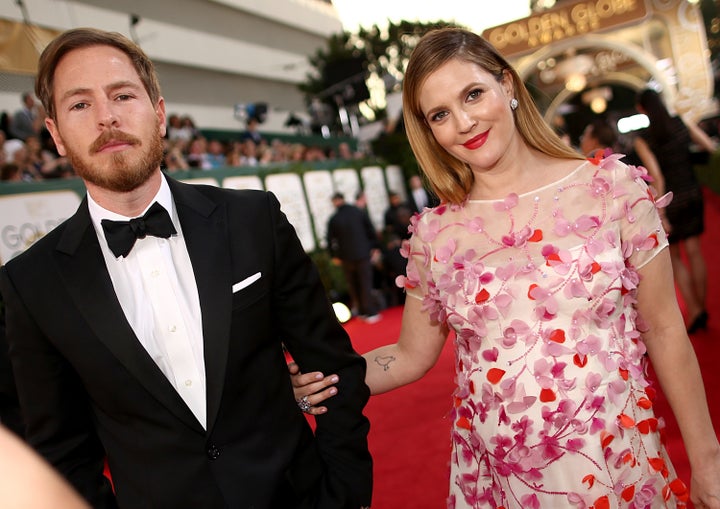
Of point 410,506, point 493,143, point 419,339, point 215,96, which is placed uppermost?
point 215,96

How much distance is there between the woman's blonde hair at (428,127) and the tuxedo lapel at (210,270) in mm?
704

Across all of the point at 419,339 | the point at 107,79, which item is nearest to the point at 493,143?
the point at 419,339

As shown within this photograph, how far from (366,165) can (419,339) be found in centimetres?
1211

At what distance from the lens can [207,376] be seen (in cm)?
145

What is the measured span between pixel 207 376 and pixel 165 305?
197 mm

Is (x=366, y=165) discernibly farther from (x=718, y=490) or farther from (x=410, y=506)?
(x=718, y=490)

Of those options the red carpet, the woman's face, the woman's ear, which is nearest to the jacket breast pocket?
the woman's face

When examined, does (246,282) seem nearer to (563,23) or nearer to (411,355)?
(411,355)

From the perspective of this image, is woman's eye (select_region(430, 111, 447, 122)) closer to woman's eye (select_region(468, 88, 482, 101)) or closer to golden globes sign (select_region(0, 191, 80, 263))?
woman's eye (select_region(468, 88, 482, 101))

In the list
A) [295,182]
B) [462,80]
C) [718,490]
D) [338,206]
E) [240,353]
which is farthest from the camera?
[295,182]

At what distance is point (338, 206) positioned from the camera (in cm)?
912

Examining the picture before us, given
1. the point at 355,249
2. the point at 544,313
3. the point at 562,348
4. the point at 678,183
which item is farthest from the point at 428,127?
the point at 355,249

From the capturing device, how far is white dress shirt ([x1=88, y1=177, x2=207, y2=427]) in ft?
4.86

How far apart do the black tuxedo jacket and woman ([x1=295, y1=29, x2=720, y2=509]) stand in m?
0.18
